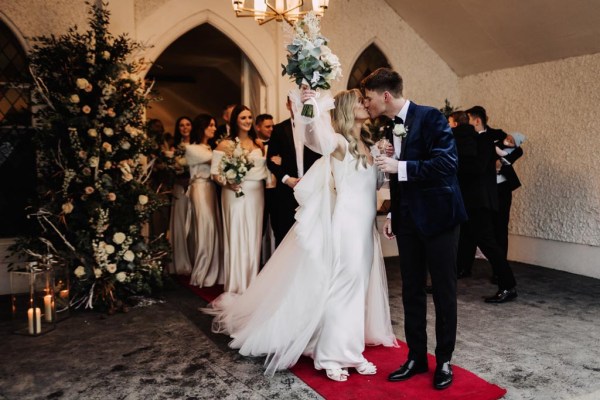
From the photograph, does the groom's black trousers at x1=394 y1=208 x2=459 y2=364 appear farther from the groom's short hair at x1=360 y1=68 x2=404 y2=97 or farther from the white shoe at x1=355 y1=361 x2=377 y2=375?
the groom's short hair at x1=360 y1=68 x2=404 y2=97

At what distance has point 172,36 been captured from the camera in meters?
6.61

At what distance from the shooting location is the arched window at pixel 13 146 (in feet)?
19.5

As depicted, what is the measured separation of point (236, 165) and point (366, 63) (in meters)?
3.93

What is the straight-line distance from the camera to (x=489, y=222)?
551 cm

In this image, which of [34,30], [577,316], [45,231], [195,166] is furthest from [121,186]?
[577,316]

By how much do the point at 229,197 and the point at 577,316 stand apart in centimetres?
Result: 355

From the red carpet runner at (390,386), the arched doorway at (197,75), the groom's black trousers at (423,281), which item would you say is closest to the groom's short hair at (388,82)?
the groom's black trousers at (423,281)

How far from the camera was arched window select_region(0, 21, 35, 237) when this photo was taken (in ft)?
19.5

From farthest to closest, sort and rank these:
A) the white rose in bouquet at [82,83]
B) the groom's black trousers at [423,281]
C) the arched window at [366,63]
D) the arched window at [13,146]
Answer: the arched window at [366,63] < the arched window at [13,146] < the white rose in bouquet at [82,83] < the groom's black trousers at [423,281]

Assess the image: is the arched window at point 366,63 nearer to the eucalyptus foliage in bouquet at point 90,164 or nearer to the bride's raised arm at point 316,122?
the eucalyptus foliage in bouquet at point 90,164

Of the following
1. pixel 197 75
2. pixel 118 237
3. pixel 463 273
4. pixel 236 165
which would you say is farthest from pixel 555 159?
pixel 197 75

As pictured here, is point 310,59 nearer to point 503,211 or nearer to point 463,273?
point 503,211

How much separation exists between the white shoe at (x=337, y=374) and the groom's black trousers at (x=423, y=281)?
0.45 m

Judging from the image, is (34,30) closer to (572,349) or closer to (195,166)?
(195,166)
